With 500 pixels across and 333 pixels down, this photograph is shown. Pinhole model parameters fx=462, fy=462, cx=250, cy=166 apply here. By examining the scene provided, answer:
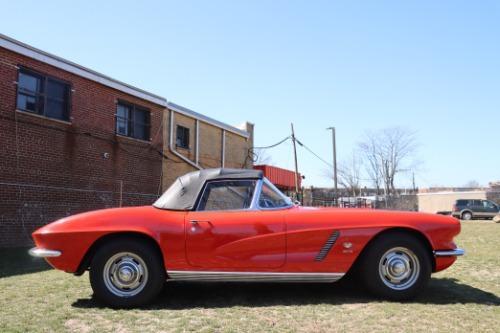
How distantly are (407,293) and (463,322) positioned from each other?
2.70 feet

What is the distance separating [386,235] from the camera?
492 cm

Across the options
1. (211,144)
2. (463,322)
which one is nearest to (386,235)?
(463,322)

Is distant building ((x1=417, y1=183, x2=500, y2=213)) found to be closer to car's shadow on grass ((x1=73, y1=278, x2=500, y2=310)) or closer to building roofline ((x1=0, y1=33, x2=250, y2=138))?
building roofline ((x1=0, y1=33, x2=250, y2=138))

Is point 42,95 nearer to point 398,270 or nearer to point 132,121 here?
point 132,121

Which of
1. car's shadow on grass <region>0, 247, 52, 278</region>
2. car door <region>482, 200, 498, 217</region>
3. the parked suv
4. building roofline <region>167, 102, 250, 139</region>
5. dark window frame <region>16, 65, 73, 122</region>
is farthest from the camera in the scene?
the parked suv

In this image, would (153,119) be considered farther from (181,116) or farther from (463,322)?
(463,322)

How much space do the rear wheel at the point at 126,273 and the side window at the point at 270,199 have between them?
125 cm

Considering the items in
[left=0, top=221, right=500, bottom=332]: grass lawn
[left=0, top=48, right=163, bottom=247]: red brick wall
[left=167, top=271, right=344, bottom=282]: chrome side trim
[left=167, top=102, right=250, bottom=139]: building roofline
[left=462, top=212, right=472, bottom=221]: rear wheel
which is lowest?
[left=0, top=221, right=500, bottom=332]: grass lawn

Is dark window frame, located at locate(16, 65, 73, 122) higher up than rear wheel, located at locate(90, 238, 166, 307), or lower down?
higher up

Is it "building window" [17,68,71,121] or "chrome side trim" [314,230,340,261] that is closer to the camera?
"chrome side trim" [314,230,340,261]

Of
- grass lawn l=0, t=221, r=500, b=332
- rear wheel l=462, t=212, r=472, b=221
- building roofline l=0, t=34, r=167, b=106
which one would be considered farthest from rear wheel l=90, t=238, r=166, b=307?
rear wheel l=462, t=212, r=472, b=221

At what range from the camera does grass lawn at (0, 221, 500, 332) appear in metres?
3.92

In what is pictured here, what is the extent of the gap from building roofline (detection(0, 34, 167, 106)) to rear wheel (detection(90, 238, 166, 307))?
902 cm

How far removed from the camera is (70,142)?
13195 millimetres
